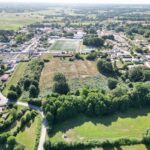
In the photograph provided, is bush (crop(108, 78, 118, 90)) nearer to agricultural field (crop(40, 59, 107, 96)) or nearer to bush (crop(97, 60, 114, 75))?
agricultural field (crop(40, 59, 107, 96))

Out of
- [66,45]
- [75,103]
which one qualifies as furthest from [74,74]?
[66,45]

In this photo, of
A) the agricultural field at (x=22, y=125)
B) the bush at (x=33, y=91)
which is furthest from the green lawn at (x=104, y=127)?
the bush at (x=33, y=91)

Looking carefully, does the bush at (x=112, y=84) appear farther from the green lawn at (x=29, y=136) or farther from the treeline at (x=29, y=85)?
the green lawn at (x=29, y=136)

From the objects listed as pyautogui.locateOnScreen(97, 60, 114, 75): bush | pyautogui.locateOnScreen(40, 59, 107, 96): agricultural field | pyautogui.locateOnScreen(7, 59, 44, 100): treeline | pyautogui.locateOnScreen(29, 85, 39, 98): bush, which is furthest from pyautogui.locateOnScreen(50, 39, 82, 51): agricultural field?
pyautogui.locateOnScreen(29, 85, 39, 98): bush

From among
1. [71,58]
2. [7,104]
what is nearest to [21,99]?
[7,104]

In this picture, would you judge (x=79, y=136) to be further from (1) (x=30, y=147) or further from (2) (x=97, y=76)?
(2) (x=97, y=76)
